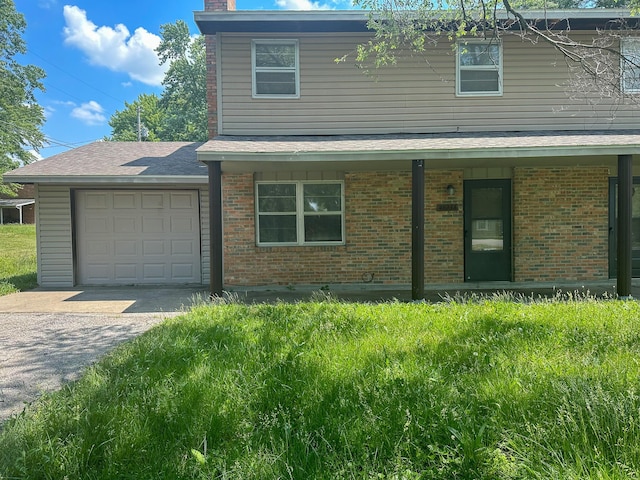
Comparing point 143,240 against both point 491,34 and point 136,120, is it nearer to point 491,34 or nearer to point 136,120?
point 491,34

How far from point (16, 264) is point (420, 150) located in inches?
490

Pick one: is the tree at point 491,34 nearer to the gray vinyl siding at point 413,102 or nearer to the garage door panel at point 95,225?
the gray vinyl siding at point 413,102

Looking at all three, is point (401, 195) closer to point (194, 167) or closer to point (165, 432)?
point (194, 167)

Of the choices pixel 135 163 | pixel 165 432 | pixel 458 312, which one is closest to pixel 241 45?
pixel 135 163

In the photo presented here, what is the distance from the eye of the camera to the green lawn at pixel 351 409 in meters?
2.17

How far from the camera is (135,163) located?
918 cm

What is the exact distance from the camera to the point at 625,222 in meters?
6.50

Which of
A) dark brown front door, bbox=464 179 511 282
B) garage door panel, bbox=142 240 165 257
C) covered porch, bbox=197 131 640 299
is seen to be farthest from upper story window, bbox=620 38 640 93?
garage door panel, bbox=142 240 165 257

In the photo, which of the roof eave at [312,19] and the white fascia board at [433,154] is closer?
the white fascia board at [433,154]

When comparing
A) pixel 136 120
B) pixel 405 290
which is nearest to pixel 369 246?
pixel 405 290

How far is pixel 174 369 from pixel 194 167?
634 centimetres

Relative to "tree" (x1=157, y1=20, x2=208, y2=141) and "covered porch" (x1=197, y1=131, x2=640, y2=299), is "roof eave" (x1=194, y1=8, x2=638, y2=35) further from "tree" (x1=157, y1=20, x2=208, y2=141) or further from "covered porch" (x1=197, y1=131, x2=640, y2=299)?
"tree" (x1=157, y1=20, x2=208, y2=141)

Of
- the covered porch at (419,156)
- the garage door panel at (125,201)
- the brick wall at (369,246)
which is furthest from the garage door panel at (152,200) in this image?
the covered porch at (419,156)

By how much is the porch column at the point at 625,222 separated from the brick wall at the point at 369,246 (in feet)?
9.15
